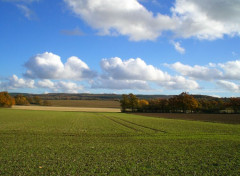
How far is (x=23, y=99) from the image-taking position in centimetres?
16950

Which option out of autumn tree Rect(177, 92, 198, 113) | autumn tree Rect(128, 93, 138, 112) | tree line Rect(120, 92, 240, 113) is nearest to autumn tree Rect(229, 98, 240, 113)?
tree line Rect(120, 92, 240, 113)

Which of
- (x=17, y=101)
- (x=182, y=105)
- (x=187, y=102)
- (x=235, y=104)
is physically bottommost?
(x=182, y=105)

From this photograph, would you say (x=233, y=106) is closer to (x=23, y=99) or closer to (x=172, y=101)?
(x=172, y=101)

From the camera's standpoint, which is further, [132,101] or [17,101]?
[17,101]

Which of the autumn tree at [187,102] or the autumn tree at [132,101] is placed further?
the autumn tree at [132,101]

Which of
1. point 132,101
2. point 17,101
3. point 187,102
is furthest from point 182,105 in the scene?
point 17,101

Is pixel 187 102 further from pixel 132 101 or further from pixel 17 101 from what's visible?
pixel 17 101

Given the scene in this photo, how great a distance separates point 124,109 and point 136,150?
108 m

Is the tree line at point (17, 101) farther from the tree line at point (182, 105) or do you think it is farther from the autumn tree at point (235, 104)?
the autumn tree at point (235, 104)

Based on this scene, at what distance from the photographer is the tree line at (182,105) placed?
10956 cm

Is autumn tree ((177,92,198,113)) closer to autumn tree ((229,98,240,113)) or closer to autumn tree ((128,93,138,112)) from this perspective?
autumn tree ((229,98,240,113))

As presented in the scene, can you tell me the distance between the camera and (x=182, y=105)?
111375 millimetres

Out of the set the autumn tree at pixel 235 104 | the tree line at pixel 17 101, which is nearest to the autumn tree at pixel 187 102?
the autumn tree at pixel 235 104

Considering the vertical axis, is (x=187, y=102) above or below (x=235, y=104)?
above
